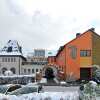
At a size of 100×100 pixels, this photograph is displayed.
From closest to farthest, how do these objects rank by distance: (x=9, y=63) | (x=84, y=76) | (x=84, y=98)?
(x=84, y=98) → (x=84, y=76) → (x=9, y=63)

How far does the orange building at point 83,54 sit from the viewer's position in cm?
8688

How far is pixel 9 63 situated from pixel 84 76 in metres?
34.4

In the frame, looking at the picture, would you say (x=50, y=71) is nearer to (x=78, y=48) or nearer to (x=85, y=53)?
(x=78, y=48)

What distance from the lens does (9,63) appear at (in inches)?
4542

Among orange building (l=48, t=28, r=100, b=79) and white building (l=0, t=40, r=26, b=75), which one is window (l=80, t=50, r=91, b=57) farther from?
white building (l=0, t=40, r=26, b=75)

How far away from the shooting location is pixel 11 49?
121m

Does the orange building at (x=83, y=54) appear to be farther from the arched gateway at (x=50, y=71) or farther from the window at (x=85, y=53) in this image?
the arched gateway at (x=50, y=71)

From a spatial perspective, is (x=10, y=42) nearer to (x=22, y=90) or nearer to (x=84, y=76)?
(x=84, y=76)

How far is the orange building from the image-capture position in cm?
8688

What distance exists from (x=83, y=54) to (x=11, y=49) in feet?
124

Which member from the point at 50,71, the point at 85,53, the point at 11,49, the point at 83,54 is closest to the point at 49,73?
the point at 50,71

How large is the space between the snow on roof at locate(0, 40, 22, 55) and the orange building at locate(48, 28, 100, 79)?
1261 inches

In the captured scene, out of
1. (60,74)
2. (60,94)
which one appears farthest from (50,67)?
(60,94)

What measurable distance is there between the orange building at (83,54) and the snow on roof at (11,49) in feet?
105
